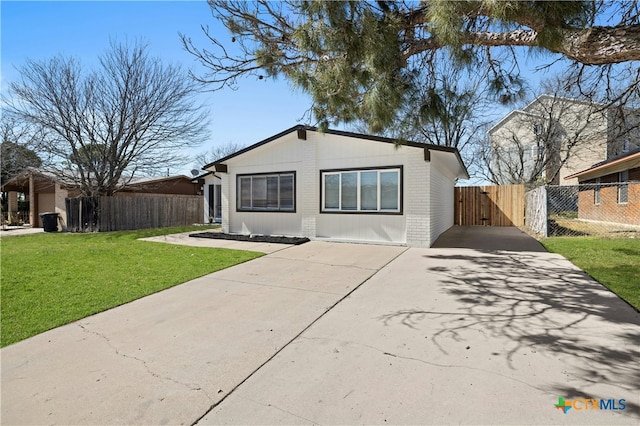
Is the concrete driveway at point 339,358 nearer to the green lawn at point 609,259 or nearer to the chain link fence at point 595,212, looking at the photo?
the green lawn at point 609,259

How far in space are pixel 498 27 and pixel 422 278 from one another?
384 cm

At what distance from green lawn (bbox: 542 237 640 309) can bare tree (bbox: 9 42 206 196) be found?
15.9 meters

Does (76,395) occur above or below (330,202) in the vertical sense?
below

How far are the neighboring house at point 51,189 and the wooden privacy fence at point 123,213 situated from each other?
60.1 inches

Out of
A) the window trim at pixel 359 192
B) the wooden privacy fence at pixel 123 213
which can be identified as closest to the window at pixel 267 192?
the window trim at pixel 359 192

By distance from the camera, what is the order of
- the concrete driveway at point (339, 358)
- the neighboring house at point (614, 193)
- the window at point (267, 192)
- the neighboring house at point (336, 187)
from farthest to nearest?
the neighboring house at point (614, 193) → the window at point (267, 192) → the neighboring house at point (336, 187) → the concrete driveway at point (339, 358)

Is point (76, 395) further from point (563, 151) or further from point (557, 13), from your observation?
point (563, 151)

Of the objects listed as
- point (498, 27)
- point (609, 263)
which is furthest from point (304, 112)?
point (609, 263)

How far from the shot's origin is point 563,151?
68.1ft

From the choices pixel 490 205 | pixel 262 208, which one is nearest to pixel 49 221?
pixel 262 208

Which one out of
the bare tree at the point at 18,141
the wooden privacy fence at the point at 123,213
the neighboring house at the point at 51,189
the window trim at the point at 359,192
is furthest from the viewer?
the neighboring house at the point at 51,189

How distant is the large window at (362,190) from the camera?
944 cm

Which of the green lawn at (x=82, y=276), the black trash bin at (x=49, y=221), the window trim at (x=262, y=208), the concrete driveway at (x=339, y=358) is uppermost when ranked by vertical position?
the window trim at (x=262, y=208)

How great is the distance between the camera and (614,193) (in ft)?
47.5
